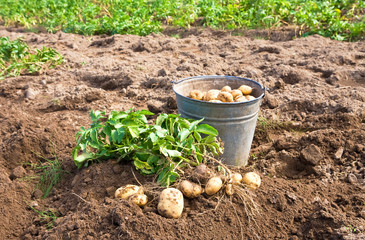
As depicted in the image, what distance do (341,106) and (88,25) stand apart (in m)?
6.36

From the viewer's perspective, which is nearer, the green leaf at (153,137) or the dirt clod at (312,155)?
the green leaf at (153,137)

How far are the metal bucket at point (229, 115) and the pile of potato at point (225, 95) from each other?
83mm

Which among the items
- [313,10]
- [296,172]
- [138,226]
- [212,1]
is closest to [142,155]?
[138,226]

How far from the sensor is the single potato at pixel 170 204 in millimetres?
1986

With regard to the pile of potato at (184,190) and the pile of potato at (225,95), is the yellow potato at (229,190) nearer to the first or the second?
the pile of potato at (184,190)

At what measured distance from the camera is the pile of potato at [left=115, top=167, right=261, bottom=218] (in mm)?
1997

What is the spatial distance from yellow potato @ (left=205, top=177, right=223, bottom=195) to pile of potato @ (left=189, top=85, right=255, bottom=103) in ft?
2.29

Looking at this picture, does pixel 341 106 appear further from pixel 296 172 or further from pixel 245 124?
pixel 245 124

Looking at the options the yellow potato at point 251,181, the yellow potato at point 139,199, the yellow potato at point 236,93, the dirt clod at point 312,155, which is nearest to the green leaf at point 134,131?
the yellow potato at point 139,199

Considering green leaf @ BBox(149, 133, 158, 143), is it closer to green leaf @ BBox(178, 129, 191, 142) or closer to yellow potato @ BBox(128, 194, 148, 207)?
green leaf @ BBox(178, 129, 191, 142)

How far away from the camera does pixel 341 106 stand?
3.54 meters

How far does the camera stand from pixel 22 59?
5629mm

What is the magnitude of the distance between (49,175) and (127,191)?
915 millimetres

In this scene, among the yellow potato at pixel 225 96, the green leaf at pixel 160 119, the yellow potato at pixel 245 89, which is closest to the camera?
the green leaf at pixel 160 119
